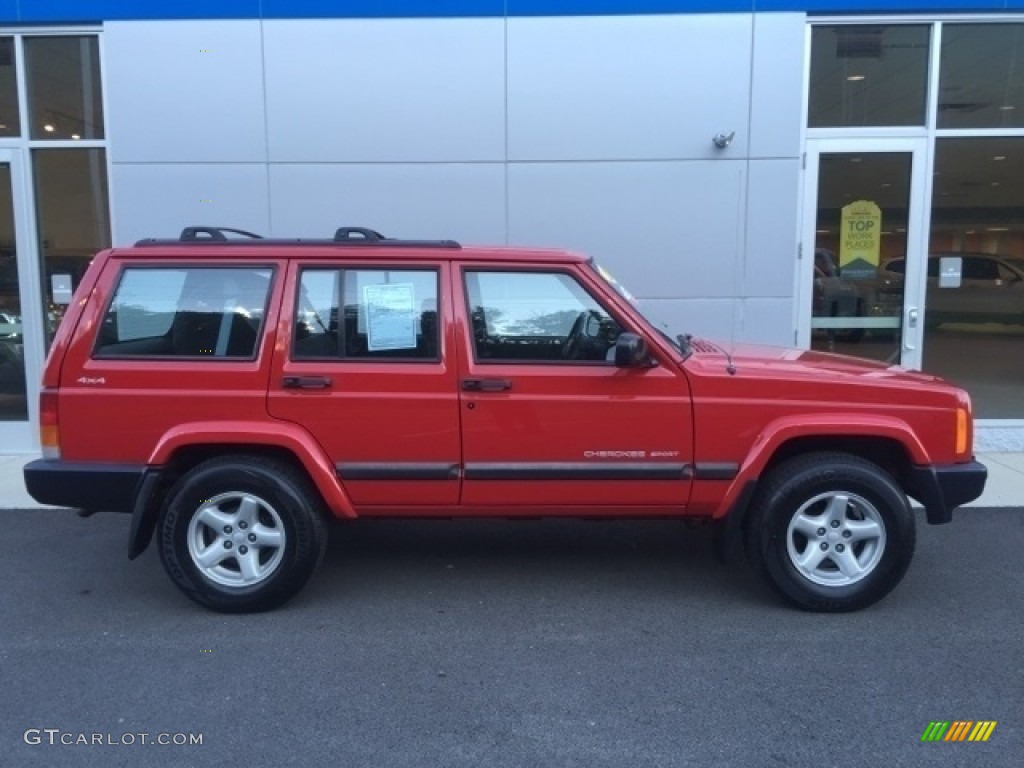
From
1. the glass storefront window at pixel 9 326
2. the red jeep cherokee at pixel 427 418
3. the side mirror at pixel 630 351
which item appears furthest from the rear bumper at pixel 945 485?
the glass storefront window at pixel 9 326

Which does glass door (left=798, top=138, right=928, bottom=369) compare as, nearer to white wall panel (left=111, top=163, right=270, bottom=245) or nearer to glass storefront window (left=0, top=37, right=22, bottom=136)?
white wall panel (left=111, top=163, right=270, bottom=245)

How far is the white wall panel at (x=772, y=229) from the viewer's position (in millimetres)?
7715

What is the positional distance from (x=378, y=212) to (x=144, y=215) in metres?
2.21

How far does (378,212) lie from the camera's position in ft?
25.5

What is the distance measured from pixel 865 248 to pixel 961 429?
4403mm

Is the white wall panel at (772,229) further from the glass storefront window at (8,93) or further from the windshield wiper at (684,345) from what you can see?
the glass storefront window at (8,93)

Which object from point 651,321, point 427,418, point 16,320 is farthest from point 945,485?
point 16,320

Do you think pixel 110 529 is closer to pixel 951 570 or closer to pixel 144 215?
pixel 144 215

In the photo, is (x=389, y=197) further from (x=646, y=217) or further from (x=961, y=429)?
(x=961, y=429)

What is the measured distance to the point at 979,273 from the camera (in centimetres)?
833

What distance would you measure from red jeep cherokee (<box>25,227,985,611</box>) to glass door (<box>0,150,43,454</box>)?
4.61 m

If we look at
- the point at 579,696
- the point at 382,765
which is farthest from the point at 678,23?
the point at 382,765

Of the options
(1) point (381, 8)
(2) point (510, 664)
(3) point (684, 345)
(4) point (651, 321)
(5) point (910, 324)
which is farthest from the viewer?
(5) point (910, 324)
